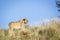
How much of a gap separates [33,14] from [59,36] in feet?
2.03

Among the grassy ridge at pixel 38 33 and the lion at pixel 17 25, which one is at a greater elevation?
the lion at pixel 17 25

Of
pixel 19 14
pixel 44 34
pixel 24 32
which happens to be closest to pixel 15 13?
pixel 19 14

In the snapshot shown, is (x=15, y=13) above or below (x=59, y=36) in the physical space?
above

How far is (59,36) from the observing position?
4273 millimetres

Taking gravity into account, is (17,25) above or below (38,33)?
above

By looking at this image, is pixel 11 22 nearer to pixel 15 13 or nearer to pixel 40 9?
pixel 15 13

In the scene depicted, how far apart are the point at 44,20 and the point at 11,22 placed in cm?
60

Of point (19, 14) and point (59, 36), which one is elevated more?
point (19, 14)

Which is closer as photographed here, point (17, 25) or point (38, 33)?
point (38, 33)

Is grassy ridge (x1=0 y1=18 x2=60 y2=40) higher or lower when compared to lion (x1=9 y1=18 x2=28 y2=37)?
lower

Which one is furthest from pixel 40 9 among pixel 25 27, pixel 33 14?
pixel 25 27

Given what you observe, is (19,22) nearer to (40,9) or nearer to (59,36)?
(40,9)

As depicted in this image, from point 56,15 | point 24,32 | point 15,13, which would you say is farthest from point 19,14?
point 56,15

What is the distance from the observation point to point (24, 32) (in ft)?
14.4
